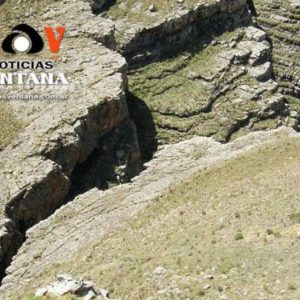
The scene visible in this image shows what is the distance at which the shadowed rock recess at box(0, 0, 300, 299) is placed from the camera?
138 feet

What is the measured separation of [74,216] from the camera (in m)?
42.1

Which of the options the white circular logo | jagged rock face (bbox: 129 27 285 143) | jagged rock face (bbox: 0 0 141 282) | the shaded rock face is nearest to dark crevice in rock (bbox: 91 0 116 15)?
the shaded rock face

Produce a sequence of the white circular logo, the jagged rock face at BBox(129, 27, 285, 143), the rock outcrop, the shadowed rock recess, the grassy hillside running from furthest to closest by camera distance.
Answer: the jagged rock face at BBox(129, 27, 285, 143), the white circular logo, the shadowed rock recess, the rock outcrop, the grassy hillside

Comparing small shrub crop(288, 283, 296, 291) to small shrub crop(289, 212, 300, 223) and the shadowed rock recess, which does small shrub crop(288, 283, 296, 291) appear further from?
the shadowed rock recess

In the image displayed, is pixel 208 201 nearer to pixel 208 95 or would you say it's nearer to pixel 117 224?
pixel 117 224

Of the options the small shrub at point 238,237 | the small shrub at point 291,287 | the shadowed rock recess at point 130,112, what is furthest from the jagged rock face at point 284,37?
the small shrub at point 291,287

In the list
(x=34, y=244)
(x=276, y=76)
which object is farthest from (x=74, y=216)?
(x=276, y=76)

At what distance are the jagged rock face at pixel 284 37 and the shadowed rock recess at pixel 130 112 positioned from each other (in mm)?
127

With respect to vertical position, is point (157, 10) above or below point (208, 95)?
above

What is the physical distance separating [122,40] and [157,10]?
623 centimetres

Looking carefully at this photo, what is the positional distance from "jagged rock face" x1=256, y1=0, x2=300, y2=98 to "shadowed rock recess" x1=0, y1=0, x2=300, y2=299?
0.13m

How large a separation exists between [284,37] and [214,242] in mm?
53765

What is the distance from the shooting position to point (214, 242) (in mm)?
31516

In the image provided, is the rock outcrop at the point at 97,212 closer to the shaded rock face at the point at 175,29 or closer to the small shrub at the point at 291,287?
the small shrub at the point at 291,287
